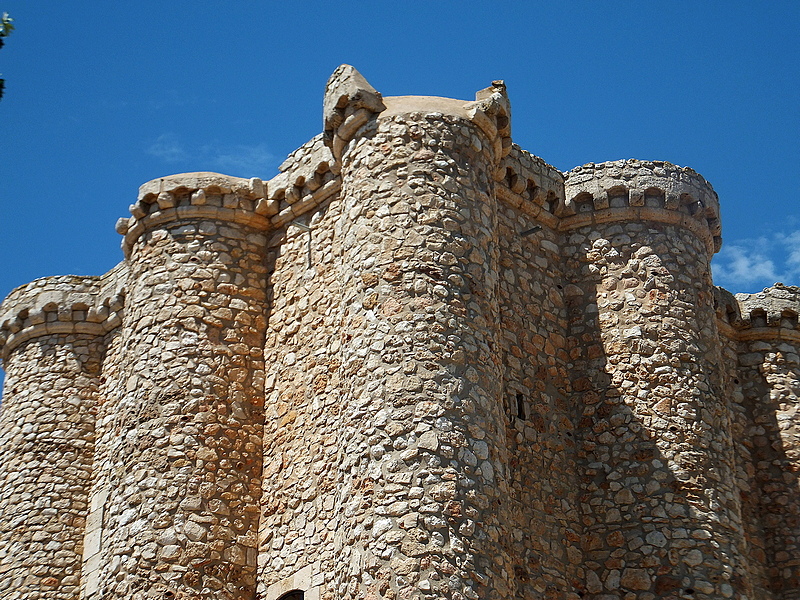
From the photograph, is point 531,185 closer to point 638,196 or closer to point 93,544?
point 638,196

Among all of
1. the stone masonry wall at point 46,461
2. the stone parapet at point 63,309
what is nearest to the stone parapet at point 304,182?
the stone parapet at point 63,309

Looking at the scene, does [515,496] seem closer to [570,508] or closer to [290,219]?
[570,508]

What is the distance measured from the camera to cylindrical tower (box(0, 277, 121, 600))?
1625 centimetres

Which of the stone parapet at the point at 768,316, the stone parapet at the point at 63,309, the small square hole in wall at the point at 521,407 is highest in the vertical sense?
the stone parapet at the point at 63,309

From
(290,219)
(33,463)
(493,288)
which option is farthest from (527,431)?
(33,463)

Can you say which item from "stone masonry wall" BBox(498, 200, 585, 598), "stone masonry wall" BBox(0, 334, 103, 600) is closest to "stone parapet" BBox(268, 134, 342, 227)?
"stone masonry wall" BBox(498, 200, 585, 598)

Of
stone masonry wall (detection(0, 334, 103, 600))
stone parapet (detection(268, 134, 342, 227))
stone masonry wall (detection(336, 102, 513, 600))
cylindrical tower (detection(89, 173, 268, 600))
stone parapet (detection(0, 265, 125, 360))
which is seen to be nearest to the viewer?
Answer: stone masonry wall (detection(336, 102, 513, 600))

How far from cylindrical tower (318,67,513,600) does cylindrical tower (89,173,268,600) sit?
76.6 inches

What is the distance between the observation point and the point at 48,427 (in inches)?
671

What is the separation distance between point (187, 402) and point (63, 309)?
4.28m

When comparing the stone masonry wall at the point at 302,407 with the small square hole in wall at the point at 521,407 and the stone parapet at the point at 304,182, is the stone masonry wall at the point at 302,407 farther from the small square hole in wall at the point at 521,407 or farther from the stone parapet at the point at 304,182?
the small square hole in wall at the point at 521,407

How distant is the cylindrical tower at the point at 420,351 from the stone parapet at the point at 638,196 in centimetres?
180

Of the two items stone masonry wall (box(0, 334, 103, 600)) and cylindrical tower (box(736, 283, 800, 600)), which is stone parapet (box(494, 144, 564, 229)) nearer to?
cylindrical tower (box(736, 283, 800, 600))

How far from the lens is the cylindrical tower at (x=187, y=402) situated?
13609mm
